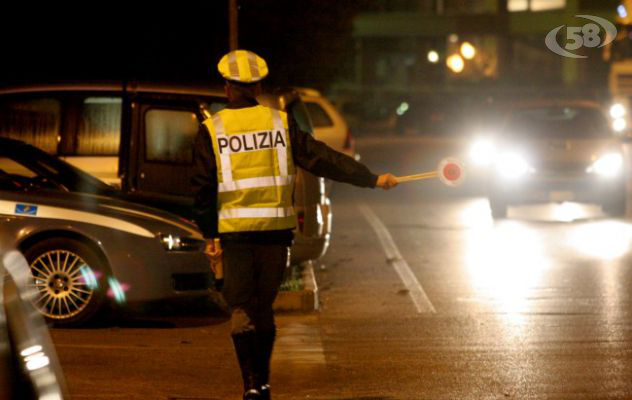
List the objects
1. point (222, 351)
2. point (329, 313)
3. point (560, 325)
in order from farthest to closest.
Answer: point (329, 313) → point (560, 325) → point (222, 351)

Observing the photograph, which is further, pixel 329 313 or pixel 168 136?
pixel 168 136

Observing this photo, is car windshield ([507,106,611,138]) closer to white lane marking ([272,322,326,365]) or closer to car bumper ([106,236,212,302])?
white lane marking ([272,322,326,365])

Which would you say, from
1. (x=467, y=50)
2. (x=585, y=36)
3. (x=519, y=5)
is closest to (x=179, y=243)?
(x=467, y=50)

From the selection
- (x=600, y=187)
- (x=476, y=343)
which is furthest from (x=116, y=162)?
(x=600, y=187)

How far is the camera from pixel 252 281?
23.0 ft

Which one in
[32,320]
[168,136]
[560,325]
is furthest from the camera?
[168,136]

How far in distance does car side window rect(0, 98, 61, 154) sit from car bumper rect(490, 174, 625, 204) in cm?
797

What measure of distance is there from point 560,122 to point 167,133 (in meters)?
8.53

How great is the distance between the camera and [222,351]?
29.8 ft

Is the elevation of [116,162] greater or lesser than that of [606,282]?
greater

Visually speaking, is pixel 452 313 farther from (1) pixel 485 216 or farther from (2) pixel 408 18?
(2) pixel 408 18

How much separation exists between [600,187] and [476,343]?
975cm

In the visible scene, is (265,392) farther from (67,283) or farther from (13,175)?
(13,175)

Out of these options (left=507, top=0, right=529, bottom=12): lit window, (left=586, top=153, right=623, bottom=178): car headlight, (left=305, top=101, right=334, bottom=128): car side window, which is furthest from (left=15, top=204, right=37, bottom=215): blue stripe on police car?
(left=507, top=0, right=529, bottom=12): lit window
